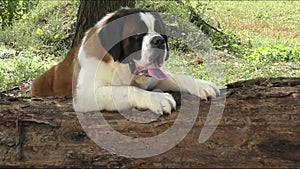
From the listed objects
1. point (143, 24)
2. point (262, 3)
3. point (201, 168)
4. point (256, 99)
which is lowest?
point (262, 3)

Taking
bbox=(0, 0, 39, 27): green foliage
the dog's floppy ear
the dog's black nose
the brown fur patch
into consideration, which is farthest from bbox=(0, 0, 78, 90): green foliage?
the dog's black nose

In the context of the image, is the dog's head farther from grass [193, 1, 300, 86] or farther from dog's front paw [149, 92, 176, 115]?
grass [193, 1, 300, 86]

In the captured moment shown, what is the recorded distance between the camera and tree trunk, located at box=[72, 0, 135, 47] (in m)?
6.98

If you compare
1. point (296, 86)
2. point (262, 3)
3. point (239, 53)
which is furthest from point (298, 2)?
point (296, 86)

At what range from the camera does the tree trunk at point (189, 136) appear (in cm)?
284

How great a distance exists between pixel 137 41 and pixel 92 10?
3.67 metres

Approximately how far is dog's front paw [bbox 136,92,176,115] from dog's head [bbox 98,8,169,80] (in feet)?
1.14

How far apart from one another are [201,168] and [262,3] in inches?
523

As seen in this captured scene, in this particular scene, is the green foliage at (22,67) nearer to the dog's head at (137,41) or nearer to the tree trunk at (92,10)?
the tree trunk at (92,10)

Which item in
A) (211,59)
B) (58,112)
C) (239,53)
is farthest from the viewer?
(239,53)

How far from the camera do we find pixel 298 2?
609 inches

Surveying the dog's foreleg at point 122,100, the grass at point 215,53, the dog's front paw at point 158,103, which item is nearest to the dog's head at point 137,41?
Result: the dog's foreleg at point 122,100

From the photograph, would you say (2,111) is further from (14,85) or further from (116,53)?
(14,85)

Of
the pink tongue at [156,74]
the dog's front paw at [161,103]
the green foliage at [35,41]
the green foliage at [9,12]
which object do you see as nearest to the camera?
the dog's front paw at [161,103]
